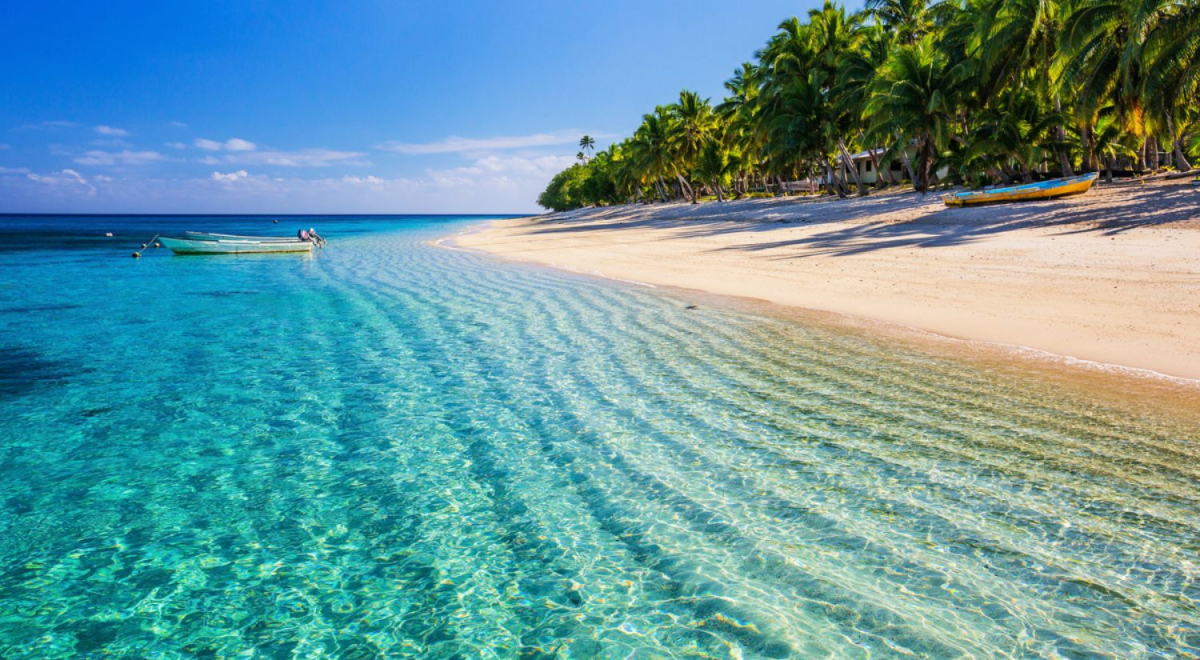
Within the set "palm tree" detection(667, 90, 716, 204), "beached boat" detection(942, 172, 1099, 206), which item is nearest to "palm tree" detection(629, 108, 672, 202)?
"palm tree" detection(667, 90, 716, 204)

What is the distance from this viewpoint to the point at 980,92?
1136 inches

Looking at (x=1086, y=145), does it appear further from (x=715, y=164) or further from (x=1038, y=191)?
(x=715, y=164)

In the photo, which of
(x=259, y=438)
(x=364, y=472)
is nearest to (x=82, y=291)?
(x=259, y=438)

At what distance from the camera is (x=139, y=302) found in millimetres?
16547

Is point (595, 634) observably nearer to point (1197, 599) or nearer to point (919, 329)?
point (1197, 599)

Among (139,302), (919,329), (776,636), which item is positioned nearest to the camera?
(776,636)

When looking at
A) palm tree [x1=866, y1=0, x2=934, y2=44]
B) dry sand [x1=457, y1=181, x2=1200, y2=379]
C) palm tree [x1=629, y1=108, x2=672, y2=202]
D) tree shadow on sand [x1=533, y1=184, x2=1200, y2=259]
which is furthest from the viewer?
palm tree [x1=629, y1=108, x2=672, y2=202]

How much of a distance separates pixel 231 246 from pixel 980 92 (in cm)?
3786

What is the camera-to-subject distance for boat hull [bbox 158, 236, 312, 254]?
105 feet

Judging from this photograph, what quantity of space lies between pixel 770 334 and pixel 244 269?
927 inches

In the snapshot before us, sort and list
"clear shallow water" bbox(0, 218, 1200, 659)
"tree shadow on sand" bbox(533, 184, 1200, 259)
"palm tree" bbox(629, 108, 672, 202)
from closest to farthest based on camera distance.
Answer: "clear shallow water" bbox(0, 218, 1200, 659) → "tree shadow on sand" bbox(533, 184, 1200, 259) → "palm tree" bbox(629, 108, 672, 202)

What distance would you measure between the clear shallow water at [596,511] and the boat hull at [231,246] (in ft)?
88.9

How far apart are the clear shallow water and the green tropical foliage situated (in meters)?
18.8

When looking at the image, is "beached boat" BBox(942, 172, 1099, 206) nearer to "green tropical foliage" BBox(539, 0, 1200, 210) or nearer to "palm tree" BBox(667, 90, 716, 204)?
"green tropical foliage" BBox(539, 0, 1200, 210)
